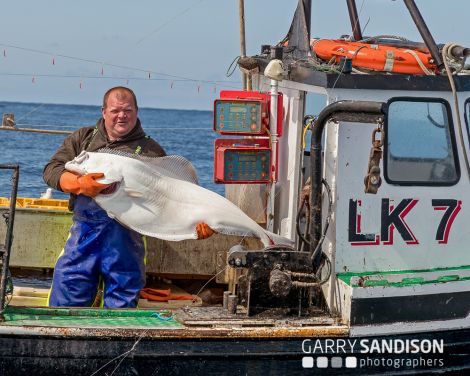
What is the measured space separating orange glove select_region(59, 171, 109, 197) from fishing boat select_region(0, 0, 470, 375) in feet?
1.49

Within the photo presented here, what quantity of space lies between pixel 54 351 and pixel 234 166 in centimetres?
197

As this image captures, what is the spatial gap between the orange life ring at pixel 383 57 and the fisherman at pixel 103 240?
148 cm

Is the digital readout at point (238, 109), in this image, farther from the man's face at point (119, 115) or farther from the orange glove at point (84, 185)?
the orange glove at point (84, 185)

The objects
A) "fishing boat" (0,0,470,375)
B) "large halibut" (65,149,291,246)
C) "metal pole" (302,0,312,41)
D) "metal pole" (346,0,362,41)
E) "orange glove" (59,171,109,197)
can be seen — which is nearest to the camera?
"fishing boat" (0,0,470,375)

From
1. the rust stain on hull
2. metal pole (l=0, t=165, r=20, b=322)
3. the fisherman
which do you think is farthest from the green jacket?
the rust stain on hull

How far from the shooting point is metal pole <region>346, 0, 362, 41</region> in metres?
8.41

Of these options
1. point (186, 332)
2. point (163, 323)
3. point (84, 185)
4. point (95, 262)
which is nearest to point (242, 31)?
point (84, 185)

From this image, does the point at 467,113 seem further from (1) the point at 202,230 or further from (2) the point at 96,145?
(2) the point at 96,145

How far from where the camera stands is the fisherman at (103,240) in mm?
7043

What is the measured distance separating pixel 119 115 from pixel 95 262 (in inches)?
40.7

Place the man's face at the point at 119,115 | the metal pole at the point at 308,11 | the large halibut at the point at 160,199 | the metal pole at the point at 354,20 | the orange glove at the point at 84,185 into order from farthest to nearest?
the metal pole at the point at 354,20
the metal pole at the point at 308,11
the man's face at the point at 119,115
the large halibut at the point at 160,199
the orange glove at the point at 84,185

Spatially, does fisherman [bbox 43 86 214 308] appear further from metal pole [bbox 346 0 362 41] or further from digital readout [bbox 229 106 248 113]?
metal pole [bbox 346 0 362 41]

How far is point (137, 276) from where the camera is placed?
7148 mm

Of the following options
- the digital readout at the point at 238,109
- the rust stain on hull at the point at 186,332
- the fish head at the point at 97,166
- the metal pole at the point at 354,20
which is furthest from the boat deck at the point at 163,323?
the metal pole at the point at 354,20
